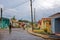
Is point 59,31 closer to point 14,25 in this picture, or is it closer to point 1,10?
point 1,10

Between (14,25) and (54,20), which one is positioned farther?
(14,25)

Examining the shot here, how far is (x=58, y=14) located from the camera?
34.1 metres

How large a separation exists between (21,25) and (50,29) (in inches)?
1071

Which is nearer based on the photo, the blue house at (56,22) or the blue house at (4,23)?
the blue house at (56,22)

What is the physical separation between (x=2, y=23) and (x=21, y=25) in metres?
6.91

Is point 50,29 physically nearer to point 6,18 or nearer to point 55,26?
point 55,26

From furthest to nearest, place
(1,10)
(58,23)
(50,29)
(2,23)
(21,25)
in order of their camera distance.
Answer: (21,25), (2,23), (1,10), (50,29), (58,23)

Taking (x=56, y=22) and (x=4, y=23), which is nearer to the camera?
(x=56, y=22)

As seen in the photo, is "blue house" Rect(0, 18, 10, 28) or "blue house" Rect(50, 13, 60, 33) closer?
"blue house" Rect(50, 13, 60, 33)

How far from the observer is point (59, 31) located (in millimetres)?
34281

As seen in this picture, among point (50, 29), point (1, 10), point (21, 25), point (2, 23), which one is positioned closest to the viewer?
point (50, 29)

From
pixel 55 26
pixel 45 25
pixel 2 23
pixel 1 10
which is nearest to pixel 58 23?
pixel 55 26

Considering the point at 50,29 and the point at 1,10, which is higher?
the point at 1,10

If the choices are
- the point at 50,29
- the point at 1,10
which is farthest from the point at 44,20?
the point at 1,10
